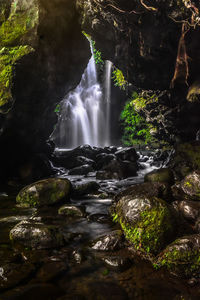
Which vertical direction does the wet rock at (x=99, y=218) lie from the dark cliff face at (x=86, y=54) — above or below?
below

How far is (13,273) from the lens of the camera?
9.48ft

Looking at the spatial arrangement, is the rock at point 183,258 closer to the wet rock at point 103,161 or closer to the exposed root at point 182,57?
the exposed root at point 182,57

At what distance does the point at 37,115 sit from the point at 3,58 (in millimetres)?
3565

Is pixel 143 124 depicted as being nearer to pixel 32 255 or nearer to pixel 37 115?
pixel 37 115

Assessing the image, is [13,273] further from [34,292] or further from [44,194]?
[44,194]

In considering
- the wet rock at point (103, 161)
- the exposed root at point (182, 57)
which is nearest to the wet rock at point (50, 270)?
the exposed root at point (182, 57)

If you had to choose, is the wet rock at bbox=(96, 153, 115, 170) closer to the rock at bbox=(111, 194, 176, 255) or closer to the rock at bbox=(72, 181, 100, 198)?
the rock at bbox=(72, 181, 100, 198)

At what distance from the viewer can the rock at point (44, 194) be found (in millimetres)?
6414

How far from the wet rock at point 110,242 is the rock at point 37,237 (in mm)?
723

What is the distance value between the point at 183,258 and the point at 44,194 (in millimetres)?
4752

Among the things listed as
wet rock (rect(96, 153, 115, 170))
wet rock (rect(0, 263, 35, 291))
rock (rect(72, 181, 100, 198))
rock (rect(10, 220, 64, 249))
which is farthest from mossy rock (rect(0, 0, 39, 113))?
wet rock (rect(96, 153, 115, 170))

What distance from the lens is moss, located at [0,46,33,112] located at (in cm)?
875

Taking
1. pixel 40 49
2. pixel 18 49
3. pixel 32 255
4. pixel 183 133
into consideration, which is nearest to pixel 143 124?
pixel 183 133

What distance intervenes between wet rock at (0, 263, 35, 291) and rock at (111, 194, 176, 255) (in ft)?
6.06
